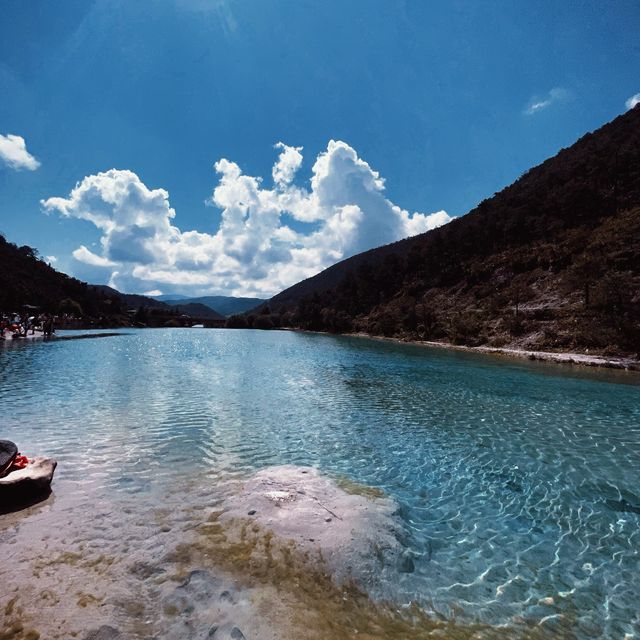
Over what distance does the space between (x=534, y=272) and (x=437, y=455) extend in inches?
2521

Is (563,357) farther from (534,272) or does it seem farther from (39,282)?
(39,282)

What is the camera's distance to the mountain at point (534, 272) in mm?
44281

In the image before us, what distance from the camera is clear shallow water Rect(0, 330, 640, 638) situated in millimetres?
6078

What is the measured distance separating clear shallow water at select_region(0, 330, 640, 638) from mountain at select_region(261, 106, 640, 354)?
75.4 feet

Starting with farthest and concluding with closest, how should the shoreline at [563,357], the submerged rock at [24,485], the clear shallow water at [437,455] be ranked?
1. the shoreline at [563,357]
2. the submerged rock at [24,485]
3. the clear shallow water at [437,455]

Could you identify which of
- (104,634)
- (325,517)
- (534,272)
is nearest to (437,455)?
(325,517)

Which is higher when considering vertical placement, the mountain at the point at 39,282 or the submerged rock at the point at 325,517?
the mountain at the point at 39,282

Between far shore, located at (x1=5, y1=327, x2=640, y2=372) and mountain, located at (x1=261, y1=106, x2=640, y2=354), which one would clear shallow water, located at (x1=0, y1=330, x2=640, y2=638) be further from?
mountain, located at (x1=261, y1=106, x2=640, y2=354)

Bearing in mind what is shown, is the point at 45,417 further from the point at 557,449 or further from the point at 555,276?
the point at 555,276

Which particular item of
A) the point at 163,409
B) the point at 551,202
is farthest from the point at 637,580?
the point at 551,202

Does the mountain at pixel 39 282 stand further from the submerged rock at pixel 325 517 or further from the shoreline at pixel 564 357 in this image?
the submerged rock at pixel 325 517

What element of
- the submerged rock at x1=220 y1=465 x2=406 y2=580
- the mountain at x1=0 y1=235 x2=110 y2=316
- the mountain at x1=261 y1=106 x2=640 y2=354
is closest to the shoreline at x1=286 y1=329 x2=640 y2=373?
the mountain at x1=261 y1=106 x2=640 y2=354

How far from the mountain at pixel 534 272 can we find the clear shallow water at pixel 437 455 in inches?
905

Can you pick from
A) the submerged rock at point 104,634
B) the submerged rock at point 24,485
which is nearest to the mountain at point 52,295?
the submerged rock at point 24,485
